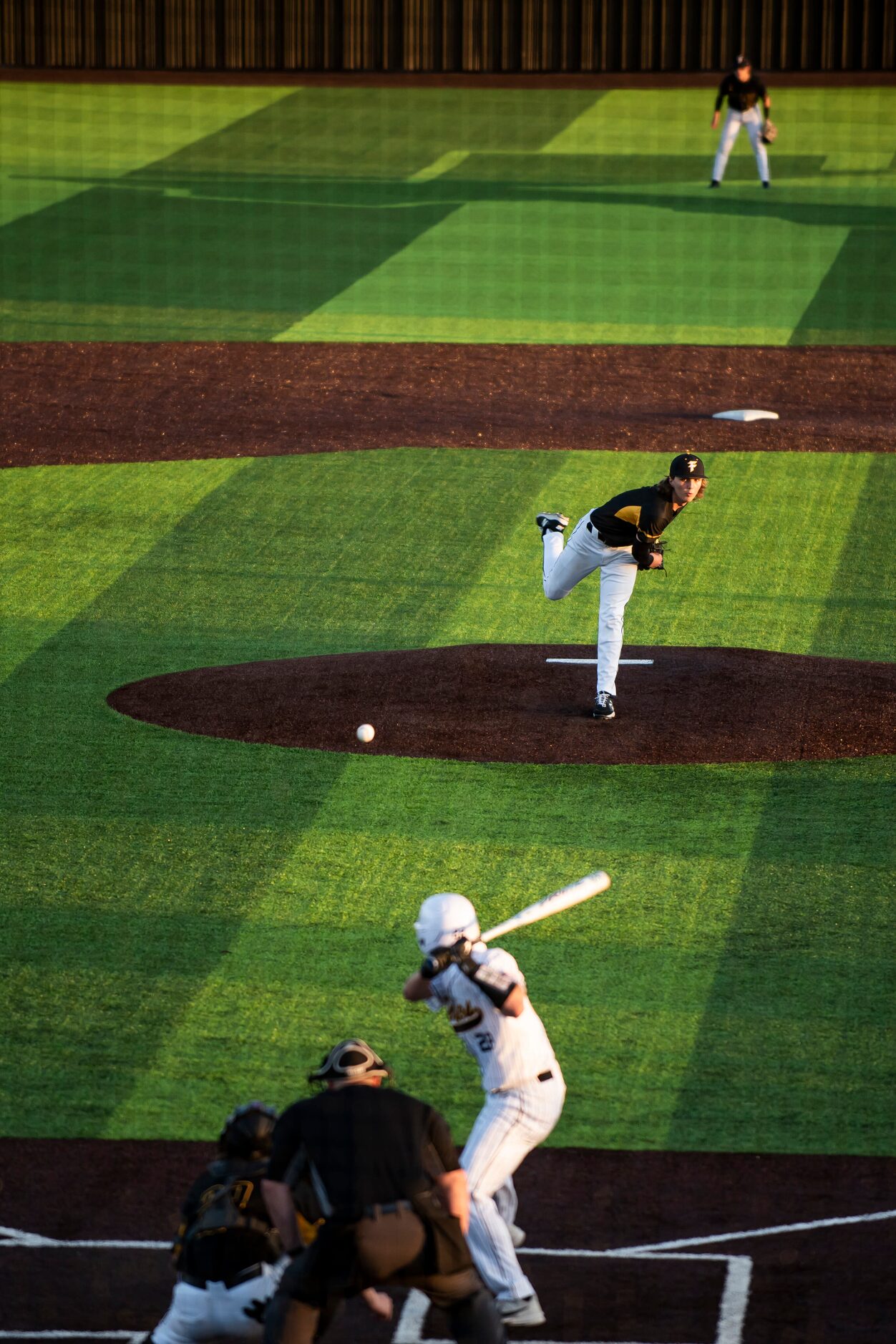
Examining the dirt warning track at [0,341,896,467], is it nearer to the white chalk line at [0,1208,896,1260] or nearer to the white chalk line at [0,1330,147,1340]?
the white chalk line at [0,1208,896,1260]

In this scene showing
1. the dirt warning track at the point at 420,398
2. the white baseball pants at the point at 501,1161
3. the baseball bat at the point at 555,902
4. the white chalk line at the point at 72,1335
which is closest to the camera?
the white chalk line at the point at 72,1335

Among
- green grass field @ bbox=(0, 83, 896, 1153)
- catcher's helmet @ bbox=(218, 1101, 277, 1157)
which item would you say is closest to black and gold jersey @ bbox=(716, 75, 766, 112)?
green grass field @ bbox=(0, 83, 896, 1153)

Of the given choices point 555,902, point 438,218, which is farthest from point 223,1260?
point 438,218

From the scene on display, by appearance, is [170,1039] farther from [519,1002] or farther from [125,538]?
[125,538]

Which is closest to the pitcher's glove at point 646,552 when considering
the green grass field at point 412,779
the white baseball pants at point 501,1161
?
the green grass field at point 412,779

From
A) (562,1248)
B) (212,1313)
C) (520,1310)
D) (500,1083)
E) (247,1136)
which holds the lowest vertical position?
(562,1248)

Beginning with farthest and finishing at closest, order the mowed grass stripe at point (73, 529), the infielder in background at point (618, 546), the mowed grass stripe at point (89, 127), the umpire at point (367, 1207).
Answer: the mowed grass stripe at point (89, 127), the mowed grass stripe at point (73, 529), the infielder in background at point (618, 546), the umpire at point (367, 1207)

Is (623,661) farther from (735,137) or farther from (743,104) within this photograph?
(735,137)

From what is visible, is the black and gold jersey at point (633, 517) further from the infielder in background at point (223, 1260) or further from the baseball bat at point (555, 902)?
the infielder in background at point (223, 1260)
